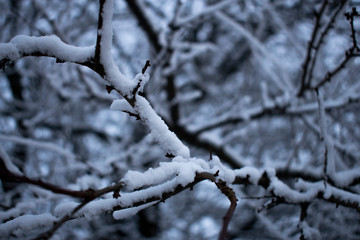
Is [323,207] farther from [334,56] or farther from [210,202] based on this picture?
[334,56]

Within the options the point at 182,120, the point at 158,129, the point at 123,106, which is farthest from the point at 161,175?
the point at 182,120

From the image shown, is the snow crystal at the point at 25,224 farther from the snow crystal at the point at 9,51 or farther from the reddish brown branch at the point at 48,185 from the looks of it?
the snow crystal at the point at 9,51

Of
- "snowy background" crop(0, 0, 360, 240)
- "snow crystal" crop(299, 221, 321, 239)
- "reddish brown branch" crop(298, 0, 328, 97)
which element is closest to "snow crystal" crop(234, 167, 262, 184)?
"snowy background" crop(0, 0, 360, 240)

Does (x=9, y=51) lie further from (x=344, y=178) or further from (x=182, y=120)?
(x=182, y=120)

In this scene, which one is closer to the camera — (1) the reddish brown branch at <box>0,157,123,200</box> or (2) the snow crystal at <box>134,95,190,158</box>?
(1) the reddish brown branch at <box>0,157,123,200</box>

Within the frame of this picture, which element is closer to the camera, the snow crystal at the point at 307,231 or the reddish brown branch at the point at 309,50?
the snow crystal at the point at 307,231

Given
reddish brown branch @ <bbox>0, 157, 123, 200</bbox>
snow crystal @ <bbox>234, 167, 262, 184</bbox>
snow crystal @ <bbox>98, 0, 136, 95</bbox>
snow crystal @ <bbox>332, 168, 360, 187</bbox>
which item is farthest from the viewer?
snow crystal @ <bbox>332, 168, 360, 187</bbox>

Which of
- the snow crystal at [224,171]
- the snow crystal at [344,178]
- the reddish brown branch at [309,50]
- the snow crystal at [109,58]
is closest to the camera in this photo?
the snow crystal at [109,58]

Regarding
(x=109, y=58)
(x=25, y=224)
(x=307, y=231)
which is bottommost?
(x=307, y=231)

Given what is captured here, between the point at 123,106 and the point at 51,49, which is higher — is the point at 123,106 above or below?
below

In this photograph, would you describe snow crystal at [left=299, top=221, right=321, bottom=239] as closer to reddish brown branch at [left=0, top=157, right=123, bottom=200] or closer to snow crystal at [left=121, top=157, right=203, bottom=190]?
snow crystal at [left=121, top=157, right=203, bottom=190]

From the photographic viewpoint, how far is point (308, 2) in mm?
3969

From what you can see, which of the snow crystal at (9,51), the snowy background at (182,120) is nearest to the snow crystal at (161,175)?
the snowy background at (182,120)

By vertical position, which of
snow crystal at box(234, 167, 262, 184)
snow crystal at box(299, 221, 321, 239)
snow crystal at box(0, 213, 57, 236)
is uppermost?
snow crystal at box(0, 213, 57, 236)
